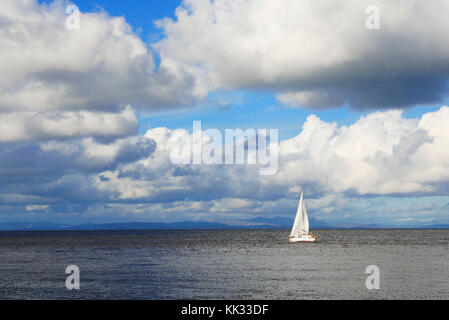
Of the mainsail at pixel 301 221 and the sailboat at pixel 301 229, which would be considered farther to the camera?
the sailboat at pixel 301 229

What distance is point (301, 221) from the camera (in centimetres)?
17000

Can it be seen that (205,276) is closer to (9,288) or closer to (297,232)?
(9,288)

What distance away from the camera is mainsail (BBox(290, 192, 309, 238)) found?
6400 inches

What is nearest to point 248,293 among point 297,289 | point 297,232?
point 297,289

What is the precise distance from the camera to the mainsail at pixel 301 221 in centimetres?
16255

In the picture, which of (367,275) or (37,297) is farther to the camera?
(367,275)

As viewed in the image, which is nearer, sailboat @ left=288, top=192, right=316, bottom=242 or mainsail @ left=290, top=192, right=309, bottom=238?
mainsail @ left=290, top=192, right=309, bottom=238

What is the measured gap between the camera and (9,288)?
6278 centimetres

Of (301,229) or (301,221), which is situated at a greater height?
(301,221)

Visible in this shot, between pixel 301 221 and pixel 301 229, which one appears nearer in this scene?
pixel 301 221
